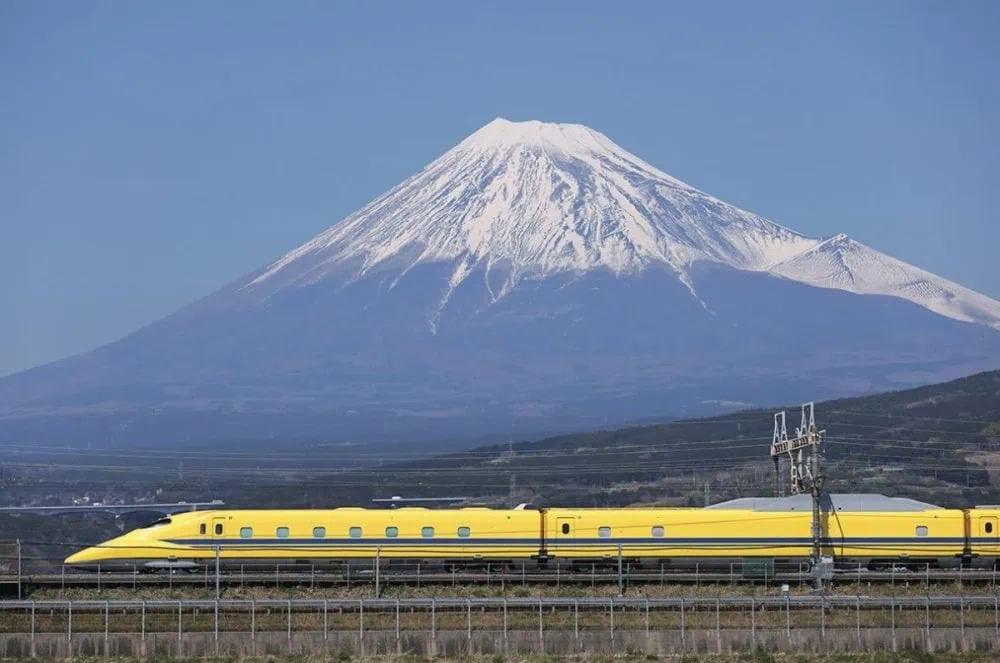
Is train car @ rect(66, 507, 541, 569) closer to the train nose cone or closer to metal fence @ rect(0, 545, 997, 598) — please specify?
the train nose cone

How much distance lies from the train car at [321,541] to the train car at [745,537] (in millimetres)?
1707

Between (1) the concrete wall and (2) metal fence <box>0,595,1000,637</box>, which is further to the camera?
(2) metal fence <box>0,595,1000,637</box>

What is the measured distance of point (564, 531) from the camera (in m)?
70.4

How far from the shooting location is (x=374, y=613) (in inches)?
2354

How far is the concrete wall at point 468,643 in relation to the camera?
55.9 meters

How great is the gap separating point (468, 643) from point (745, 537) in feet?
57.3

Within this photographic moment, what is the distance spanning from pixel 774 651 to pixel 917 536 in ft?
53.7

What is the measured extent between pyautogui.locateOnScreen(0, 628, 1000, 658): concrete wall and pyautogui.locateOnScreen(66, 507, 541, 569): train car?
13493mm

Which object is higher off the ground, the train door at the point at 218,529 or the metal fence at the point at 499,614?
the train door at the point at 218,529

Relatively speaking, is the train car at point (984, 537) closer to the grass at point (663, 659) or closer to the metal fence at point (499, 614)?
the metal fence at point (499, 614)

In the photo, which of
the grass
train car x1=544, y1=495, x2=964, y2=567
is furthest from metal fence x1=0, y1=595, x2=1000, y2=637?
train car x1=544, y1=495, x2=964, y2=567

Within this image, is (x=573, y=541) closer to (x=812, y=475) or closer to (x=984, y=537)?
(x=812, y=475)

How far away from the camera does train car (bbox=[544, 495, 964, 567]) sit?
70.2 metres

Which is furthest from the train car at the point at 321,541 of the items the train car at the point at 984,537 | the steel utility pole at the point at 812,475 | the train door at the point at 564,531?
the train car at the point at 984,537
